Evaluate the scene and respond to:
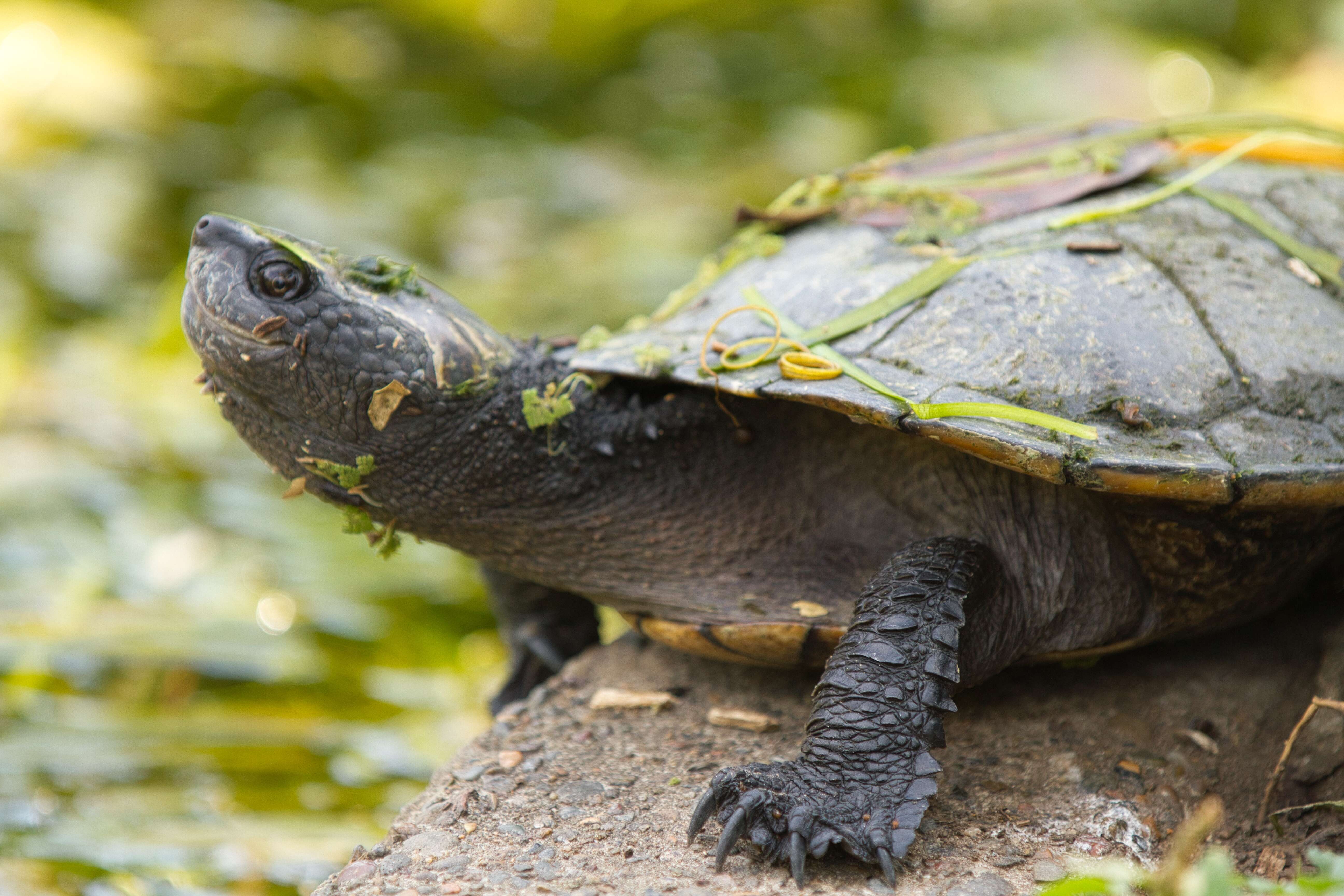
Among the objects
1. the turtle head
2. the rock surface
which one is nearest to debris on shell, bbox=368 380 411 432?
the turtle head

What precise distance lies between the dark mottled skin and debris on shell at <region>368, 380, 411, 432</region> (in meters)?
0.01

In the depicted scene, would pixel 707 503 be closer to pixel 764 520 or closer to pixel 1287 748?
pixel 764 520

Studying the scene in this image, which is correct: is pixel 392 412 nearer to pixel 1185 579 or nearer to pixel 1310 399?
pixel 1185 579

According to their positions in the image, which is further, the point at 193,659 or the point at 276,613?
the point at 276,613

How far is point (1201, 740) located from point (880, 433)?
3.11ft

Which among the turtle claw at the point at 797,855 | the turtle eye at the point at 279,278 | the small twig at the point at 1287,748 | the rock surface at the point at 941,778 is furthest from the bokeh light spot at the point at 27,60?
the small twig at the point at 1287,748

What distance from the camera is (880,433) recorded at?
2340 mm

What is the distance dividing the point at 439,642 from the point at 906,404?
2.33 meters

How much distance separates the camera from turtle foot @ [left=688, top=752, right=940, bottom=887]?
172 centimetres

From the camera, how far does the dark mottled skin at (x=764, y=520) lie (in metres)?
1.83

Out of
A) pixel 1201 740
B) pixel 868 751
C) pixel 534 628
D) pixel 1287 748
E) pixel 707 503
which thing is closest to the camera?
pixel 868 751

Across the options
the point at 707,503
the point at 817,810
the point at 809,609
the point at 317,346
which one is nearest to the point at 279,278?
the point at 317,346

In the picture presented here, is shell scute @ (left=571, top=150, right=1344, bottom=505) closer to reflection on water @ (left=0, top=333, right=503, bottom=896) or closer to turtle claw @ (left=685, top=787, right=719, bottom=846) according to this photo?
turtle claw @ (left=685, top=787, right=719, bottom=846)

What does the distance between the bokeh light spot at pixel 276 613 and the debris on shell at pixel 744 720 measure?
6.09 feet
